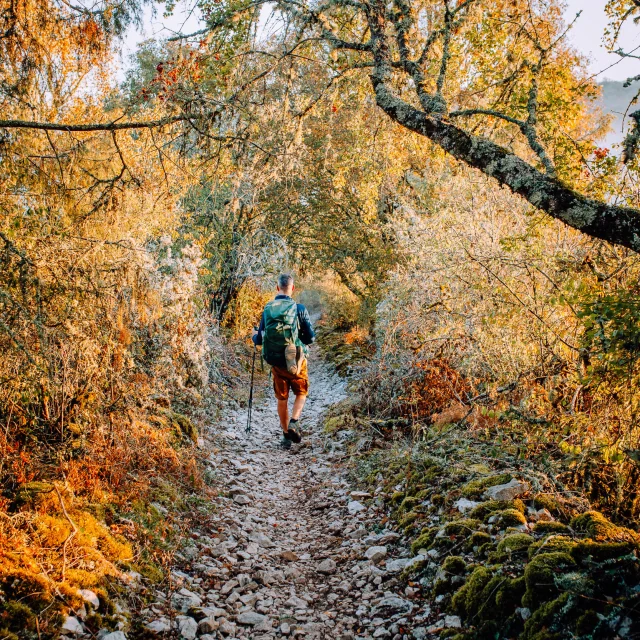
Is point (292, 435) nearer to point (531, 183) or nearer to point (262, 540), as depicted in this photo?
point (262, 540)

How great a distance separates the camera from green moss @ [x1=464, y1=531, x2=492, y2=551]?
13.2 ft

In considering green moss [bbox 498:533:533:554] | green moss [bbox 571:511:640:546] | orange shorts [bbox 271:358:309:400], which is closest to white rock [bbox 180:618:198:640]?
green moss [bbox 498:533:533:554]

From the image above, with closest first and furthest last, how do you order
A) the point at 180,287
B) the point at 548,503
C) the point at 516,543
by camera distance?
the point at 516,543 < the point at 548,503 < the point at 180,287

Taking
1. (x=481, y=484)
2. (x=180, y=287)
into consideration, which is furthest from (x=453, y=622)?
(x=180, y=287)

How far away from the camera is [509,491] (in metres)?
4.53

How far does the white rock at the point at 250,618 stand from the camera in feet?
12.3

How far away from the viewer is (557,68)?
6184 mm

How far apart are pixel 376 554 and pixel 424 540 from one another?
0.50 m

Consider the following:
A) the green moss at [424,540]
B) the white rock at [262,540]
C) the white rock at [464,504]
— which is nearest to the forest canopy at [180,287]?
the white rock at [464,504]

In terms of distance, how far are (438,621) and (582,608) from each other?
3.66 ft

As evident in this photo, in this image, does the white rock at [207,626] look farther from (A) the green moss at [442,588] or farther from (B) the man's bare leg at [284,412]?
(B) the man's bare leg at [284,412]

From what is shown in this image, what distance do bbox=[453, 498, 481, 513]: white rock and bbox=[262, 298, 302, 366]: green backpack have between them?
4112 mm

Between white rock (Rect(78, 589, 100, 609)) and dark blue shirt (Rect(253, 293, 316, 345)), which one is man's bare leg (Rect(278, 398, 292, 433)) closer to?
dark blue shirt (Rect(253, 293, 316, 345))

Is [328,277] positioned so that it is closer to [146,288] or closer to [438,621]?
[146,288]
